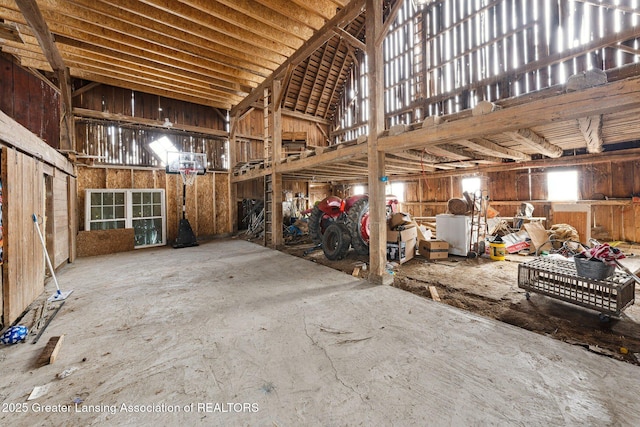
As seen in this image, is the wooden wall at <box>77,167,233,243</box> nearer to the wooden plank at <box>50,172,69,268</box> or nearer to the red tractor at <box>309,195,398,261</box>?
the wooden plank at <box>50,172,69,268</box>

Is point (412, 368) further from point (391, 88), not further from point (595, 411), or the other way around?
point (391, 88)

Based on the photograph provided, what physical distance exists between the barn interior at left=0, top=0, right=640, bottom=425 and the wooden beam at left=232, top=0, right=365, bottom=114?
0.06 meters

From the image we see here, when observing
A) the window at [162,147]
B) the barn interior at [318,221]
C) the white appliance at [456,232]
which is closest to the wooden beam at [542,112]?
the barn interior at [318,221]

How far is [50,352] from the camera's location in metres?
2.42

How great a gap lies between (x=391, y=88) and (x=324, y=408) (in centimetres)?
1325

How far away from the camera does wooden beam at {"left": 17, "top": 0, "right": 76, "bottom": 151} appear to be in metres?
4.79

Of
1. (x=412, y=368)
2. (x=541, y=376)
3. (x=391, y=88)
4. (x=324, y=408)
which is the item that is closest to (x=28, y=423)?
(x=324, y=408)

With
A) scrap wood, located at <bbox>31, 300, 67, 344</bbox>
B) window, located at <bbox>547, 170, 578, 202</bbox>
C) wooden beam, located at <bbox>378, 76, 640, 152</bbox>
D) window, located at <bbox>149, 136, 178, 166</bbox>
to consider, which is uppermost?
window, located at <bbox>149, 136, 178, 166</bbox>

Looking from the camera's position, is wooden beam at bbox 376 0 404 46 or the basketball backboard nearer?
wooden beam at bbox 376 0 404 46

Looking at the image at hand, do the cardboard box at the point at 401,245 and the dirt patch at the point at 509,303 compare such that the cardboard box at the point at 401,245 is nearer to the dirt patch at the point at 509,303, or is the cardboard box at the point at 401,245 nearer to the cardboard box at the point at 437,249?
the dirt patch at the point at 509,303

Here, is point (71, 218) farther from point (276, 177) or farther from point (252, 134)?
point (252, 134)

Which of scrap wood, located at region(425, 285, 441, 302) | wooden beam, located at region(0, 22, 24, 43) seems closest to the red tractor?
scrap wood, located at region(425, 285, 441, 302)

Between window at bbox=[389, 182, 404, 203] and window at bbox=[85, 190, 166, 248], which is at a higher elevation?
window at bbox=[389, 182, 404, 203]

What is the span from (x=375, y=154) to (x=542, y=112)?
2.40 meters
